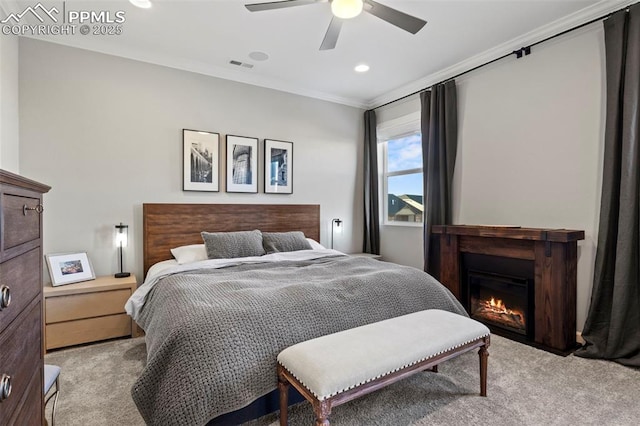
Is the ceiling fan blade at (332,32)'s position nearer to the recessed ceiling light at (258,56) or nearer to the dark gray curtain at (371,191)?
the recessed ceiling light at (258,56)

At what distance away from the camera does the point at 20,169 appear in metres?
2.95

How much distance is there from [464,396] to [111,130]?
3.90 meters

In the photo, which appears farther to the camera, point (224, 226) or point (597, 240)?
point (224, 226)

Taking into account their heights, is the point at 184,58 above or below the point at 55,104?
above

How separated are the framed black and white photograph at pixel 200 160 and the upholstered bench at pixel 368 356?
2670 millimetres

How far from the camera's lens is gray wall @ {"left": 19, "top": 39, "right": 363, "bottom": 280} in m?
3.07

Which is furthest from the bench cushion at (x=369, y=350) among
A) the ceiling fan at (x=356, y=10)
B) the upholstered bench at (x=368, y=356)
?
the ceiling fan at (x=356, y=10)

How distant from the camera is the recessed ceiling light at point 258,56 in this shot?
3.50 m

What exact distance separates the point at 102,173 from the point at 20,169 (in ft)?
2.03

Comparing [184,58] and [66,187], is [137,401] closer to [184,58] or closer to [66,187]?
[66,187]

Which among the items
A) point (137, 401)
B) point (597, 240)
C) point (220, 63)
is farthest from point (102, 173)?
point (597, 240)

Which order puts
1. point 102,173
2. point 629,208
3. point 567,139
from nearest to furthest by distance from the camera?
point 629,208
point 567,139
point 102,173

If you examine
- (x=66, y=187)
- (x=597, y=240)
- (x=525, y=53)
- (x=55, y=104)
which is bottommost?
(x=597, y=240)

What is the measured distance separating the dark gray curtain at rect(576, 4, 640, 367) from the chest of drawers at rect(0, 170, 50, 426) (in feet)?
A: 11.3
